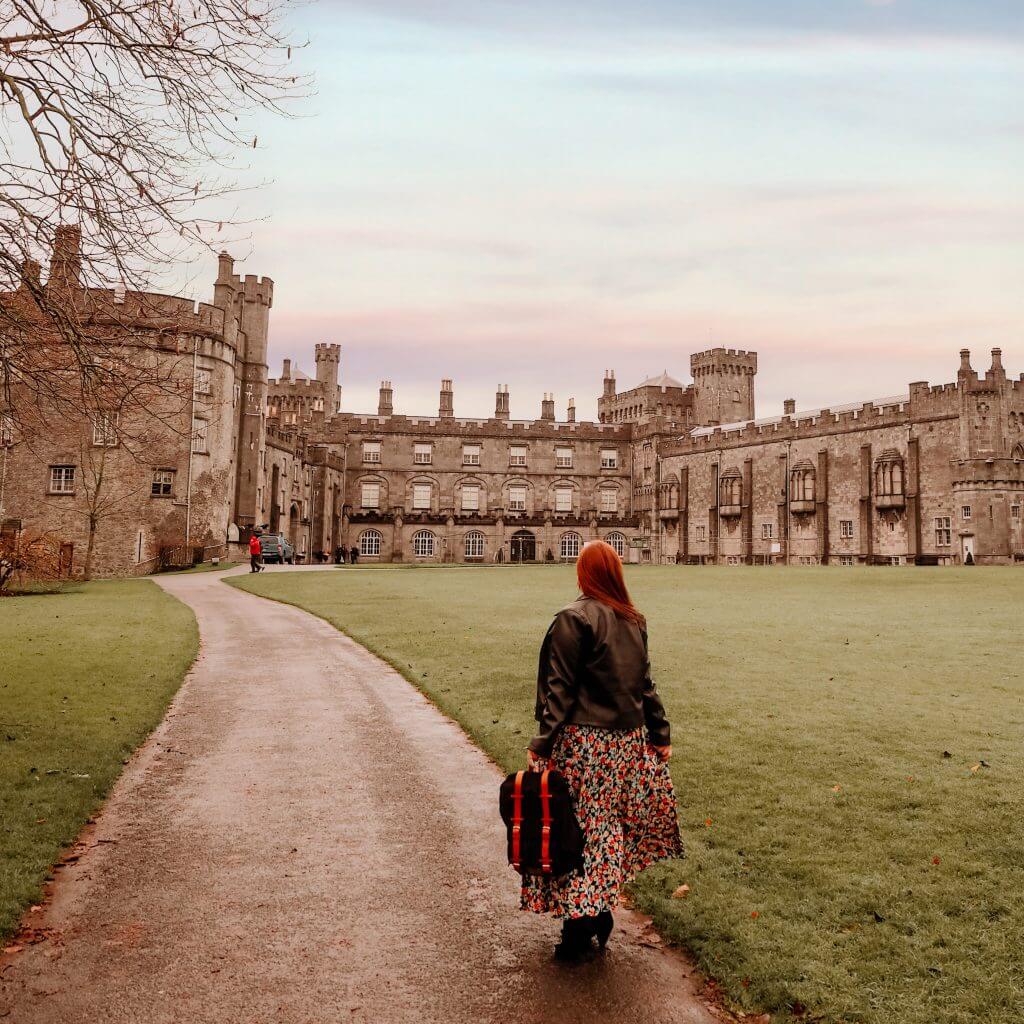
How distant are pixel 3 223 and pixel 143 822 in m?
4.71

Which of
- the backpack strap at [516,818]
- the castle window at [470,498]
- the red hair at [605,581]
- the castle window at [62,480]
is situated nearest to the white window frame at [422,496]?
the castle window at [470,498]

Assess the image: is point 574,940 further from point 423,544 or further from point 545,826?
point 423,544

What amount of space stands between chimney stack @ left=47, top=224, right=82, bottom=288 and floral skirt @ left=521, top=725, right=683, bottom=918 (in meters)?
5.71

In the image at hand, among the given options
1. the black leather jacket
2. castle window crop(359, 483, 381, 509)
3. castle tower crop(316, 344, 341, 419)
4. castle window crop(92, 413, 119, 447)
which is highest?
castle tower crop(316, 344, 341, 419)

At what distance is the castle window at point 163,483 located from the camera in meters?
41.8

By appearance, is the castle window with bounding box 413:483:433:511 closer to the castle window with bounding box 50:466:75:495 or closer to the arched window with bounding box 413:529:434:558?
the arched window with bounding box 413:529:434:558

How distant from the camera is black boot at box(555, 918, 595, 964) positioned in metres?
4.43

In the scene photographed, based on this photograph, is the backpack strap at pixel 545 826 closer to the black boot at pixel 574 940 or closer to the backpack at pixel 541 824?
the backpack at pixel 541 824

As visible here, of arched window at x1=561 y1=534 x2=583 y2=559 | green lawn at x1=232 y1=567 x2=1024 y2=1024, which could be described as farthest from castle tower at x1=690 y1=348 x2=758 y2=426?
green lawn at x1=232 y1=567 x2=1024 y2=1024

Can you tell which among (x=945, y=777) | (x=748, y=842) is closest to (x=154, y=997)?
(x=748, y=842)

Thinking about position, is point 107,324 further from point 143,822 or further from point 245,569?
point 245,569

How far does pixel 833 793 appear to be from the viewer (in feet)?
22.9

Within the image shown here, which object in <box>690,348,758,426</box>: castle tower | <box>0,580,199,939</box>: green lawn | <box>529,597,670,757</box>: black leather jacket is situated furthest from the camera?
<box>690,348,758,426</box>: castle tower

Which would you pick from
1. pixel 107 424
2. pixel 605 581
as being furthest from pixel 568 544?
pixel 605 581
